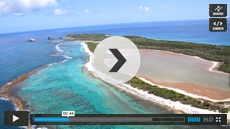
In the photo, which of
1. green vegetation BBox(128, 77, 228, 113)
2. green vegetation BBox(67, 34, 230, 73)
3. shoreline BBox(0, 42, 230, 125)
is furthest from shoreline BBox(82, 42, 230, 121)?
green vegetation BBox(67, 34, 230, 73)

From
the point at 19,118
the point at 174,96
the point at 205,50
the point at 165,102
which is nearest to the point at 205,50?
the point at 205,50

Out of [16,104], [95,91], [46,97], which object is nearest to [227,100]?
[95,91]

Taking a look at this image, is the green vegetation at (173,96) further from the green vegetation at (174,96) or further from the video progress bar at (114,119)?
the video progress bar at (114,119)

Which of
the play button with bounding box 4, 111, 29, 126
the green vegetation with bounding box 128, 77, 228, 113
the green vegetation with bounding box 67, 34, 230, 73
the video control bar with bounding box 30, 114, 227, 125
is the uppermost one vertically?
the play button with bounding box 4, 111, 29, 126

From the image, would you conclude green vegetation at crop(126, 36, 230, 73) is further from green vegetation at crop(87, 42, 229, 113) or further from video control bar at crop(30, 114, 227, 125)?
video control bar at crop(30, 114, 227, 125)

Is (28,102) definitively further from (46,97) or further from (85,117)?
(85,117)

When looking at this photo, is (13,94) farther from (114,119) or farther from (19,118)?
(114,119)

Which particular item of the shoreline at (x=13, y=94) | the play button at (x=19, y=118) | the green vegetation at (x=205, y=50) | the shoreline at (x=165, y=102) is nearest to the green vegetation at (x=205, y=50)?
the green vegetation at (x=205, y=50)
